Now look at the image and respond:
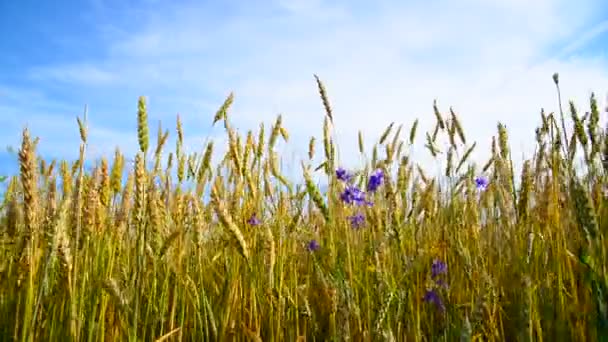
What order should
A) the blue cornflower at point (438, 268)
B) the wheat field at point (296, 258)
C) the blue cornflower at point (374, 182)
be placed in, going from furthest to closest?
the blue cornflower at point (374, 182) → the blue cornflower at point (438, 268) → the wheat field at point (296, 258)

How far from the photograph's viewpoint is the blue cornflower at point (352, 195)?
94.4 inches

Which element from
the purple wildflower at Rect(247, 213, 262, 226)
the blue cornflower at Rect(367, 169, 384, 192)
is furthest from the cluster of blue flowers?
the purple wildflower at Rect(247, 213, 262, 226)

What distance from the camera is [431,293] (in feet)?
5.70

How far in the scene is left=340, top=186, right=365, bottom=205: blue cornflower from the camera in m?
2.40

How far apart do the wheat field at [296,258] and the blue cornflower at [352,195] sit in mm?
28

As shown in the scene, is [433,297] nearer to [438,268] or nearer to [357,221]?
[438,268]

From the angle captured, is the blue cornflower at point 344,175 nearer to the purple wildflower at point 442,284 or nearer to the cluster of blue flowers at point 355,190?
the cluster of blue flowers at point 355,190

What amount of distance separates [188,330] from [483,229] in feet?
3.90

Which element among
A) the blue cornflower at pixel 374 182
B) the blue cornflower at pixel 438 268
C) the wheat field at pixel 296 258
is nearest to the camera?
the wheat field at pixel 296 258

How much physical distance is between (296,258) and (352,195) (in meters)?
0.38

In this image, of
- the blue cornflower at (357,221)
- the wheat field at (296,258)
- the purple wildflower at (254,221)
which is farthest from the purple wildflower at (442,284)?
the purple wildflower at (254,221)

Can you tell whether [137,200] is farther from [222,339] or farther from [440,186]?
[440,186]

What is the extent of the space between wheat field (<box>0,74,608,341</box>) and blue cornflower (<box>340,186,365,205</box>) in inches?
1.1

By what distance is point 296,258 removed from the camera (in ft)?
7.35
